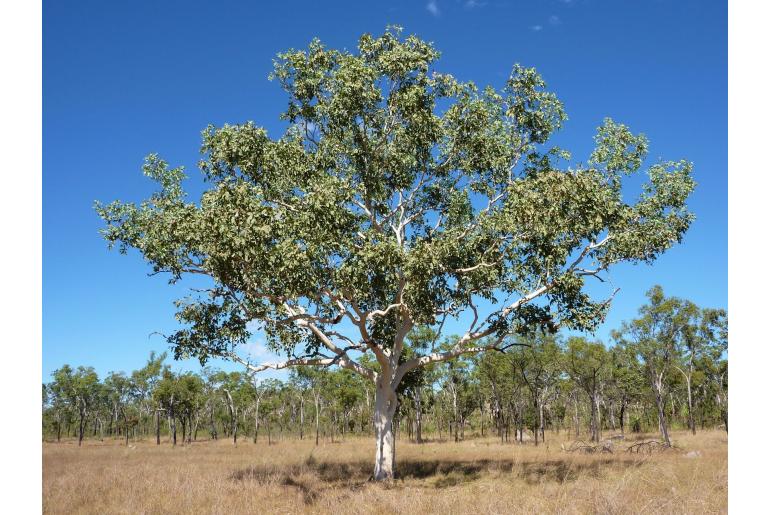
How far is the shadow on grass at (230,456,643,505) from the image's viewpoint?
64.8 ft

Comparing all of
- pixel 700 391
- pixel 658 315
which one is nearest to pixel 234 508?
pixel 658 315

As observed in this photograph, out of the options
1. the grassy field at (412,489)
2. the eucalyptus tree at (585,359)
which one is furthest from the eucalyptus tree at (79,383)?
the eucalyptus tree at (585,359)

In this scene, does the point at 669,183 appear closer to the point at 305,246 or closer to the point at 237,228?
the point at 305,246

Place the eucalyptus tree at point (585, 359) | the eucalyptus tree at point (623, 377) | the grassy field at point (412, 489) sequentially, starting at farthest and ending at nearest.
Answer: the eucalyptus tree at point (623, 377), the eucalyptus tree at point (585, 359), the grassy field at point (412, 489)

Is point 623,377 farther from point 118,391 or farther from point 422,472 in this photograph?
point 118,391

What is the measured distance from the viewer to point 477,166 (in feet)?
72.1

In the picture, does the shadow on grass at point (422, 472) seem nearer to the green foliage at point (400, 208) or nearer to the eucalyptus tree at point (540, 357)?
the green foliage at point (400, 208)

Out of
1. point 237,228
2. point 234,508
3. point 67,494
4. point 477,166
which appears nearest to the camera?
point 234,508

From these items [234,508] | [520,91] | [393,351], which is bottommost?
[234,508]

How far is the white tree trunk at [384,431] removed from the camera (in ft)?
68.4

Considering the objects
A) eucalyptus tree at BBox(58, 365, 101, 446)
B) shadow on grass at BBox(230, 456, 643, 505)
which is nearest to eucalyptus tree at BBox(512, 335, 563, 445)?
shadow on grass at BBox(230, 456, 643, 505)

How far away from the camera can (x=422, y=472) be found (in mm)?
23750

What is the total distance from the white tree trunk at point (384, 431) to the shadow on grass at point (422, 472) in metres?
0.56
